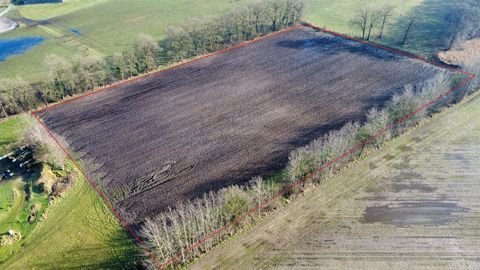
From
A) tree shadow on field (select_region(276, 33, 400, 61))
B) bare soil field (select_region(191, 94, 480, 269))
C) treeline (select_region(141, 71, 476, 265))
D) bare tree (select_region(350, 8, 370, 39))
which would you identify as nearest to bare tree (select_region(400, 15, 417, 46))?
tree shadow on field (select_region(276, 33, 400, 61))

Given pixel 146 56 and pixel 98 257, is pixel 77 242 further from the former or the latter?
pixel 146 56

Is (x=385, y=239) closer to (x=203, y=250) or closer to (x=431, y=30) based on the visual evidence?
(x=203, y=250)

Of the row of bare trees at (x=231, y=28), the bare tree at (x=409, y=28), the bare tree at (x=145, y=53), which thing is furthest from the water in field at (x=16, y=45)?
the bare tree at (x=409, y=28)

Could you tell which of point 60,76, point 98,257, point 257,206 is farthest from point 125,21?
point 257,206

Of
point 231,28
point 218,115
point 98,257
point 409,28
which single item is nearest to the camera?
point 98,257

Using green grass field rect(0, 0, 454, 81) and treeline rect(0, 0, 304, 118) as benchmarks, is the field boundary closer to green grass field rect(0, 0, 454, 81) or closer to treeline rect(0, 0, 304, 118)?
treeline rect(0, 0, 304, 118)
